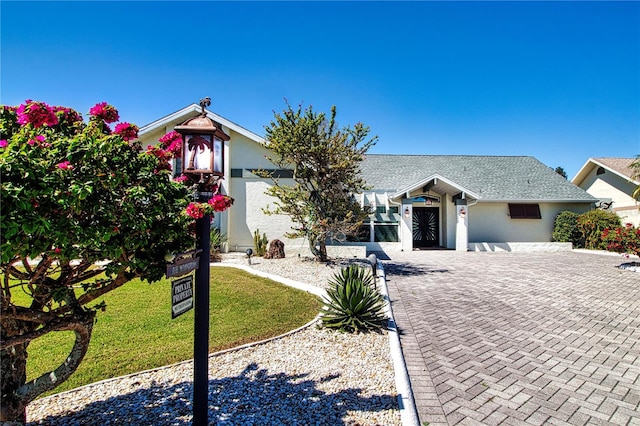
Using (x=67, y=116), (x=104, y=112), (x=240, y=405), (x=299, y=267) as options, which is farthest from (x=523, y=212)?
(x=67, y=116)

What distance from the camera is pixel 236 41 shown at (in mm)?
9875

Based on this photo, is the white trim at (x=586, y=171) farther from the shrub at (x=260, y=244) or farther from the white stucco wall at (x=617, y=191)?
the shrub at (x=260, y=244)

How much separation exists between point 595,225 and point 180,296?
26.3m

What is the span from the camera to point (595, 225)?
20953 millimetres

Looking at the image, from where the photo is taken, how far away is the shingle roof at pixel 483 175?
76.1 ft

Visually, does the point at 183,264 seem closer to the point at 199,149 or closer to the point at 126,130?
the point at 199,149

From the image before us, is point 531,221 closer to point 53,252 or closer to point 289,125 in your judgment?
point 289,125

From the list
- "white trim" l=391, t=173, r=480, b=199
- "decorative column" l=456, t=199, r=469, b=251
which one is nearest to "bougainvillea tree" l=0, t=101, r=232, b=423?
"white trim" l=391, t=173, r=480, b=199

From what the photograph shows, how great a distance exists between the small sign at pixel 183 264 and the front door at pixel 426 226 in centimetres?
2108

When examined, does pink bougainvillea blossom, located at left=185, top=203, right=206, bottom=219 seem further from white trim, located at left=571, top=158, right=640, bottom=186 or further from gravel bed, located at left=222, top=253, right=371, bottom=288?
white trim, located at left=571, top=158, right=640, bottom=186

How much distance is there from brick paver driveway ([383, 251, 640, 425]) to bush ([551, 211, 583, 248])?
1100 cm

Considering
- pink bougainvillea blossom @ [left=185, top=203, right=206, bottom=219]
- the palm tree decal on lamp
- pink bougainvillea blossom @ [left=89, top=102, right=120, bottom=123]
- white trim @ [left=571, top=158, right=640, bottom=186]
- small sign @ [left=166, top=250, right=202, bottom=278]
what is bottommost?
small sign @ [left=166, top=250, right=202, bottom=278]

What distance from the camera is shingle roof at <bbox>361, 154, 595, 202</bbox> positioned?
2319cm

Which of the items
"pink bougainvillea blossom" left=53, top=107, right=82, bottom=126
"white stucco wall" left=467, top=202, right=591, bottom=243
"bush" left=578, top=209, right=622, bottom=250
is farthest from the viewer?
"white stucco wall" left=467, top=202, right=591, bottom=243
